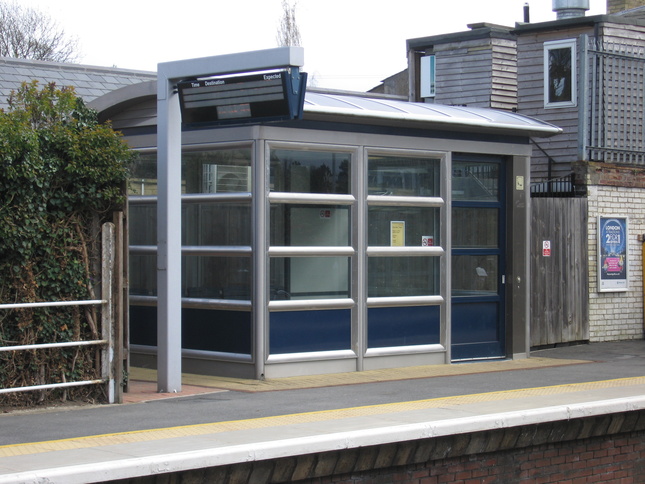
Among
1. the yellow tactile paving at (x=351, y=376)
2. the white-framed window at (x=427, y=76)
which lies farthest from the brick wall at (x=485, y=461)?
the white-framed window at (x=427, y=76)

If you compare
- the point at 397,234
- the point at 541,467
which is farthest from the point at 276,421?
the point at 397,234

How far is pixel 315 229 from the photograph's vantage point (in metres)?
11.1

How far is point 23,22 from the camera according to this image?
4197 cm

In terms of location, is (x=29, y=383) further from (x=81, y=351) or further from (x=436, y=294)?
(x=436, y=294)

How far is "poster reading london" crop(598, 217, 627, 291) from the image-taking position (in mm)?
14992

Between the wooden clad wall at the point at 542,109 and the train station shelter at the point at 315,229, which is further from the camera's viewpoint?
the wooden clad wall at the point at 542,109

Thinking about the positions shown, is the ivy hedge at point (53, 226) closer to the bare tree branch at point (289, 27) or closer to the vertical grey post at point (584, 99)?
the vertical grey post at point (584, 99)

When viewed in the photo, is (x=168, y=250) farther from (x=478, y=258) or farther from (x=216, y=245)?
(x=478, y=258)

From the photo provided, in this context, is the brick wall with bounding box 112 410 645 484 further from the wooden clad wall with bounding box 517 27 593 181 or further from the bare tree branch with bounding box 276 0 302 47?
the bare tree branch with bounding box 276 0 302 47

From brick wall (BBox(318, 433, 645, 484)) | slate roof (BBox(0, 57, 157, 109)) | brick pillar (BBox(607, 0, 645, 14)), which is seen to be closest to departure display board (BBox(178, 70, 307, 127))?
brick wall (BBox(318, 433, 645, 484))

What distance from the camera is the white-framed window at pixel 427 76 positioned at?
76.5ft

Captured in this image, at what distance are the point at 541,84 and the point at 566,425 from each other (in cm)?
1384

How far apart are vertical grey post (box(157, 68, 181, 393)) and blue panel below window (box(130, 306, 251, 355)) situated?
1164 mm

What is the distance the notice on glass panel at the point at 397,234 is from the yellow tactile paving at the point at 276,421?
2879mm
